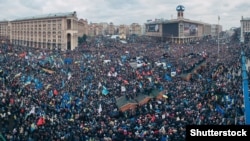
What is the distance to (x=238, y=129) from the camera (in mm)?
7391

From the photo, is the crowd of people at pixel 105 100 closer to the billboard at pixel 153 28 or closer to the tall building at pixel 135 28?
the billboard at pixel 153 28

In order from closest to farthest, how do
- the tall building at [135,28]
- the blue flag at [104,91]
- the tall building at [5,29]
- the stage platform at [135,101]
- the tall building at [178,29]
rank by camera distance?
1. the stage platform at [135,101]
2. the blue flag at [104,91]
3. the tall building at [5,29]
4. the tall building at [178,29]
5. the tall building at [135,28]

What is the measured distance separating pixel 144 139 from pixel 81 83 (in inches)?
599

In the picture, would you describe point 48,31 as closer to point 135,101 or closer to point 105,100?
point 105,100

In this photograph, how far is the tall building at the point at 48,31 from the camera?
82062 millimetres

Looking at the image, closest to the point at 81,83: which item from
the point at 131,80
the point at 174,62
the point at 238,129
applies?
the point at 131,80

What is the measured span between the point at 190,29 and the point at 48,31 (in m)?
56.0

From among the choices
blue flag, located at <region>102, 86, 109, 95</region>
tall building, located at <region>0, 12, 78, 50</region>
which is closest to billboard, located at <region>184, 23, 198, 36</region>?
tall building, located at <region>0, 12, 78, 50</region>

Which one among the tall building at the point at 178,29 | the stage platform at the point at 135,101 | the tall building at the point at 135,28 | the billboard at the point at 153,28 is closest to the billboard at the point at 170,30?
the tall building at the point at 178,29

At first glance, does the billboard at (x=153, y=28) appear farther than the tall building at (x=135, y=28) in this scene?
No

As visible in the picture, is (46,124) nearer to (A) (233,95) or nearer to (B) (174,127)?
(B) (174,127)

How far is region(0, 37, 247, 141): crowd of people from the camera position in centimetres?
2148

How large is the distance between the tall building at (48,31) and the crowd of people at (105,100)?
38306 millimetres

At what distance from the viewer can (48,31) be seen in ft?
290
